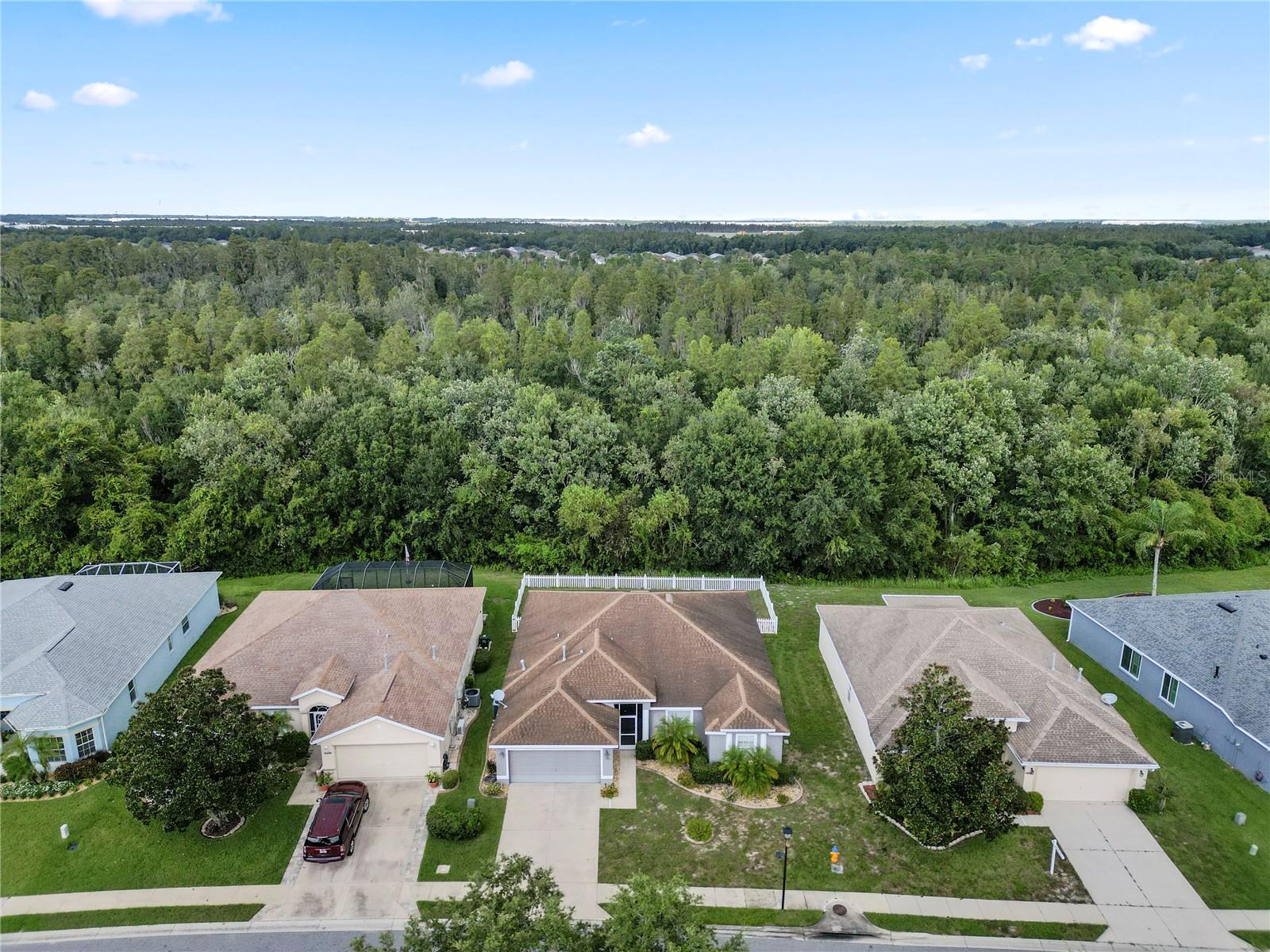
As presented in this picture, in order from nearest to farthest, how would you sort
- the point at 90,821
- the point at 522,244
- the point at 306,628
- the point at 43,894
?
the point at 43,894 → the point at 90,821 → the point at 306,628 → the point at 522,244

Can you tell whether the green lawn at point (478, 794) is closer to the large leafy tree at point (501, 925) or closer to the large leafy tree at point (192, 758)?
the large leafy tree at point (501, 925)

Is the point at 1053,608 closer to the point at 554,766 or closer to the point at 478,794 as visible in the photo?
the point at 554,766

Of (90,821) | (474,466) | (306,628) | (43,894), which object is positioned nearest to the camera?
(43,894)

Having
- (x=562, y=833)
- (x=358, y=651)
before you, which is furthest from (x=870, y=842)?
(x=358, y=651)

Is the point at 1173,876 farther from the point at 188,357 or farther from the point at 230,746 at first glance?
the point at 188,357

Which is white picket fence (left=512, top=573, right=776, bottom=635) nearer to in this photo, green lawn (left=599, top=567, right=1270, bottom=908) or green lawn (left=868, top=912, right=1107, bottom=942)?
green lawn (left=599, top=567, right=1270, bottom=908)

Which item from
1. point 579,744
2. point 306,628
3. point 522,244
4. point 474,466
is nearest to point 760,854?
point 579,744
